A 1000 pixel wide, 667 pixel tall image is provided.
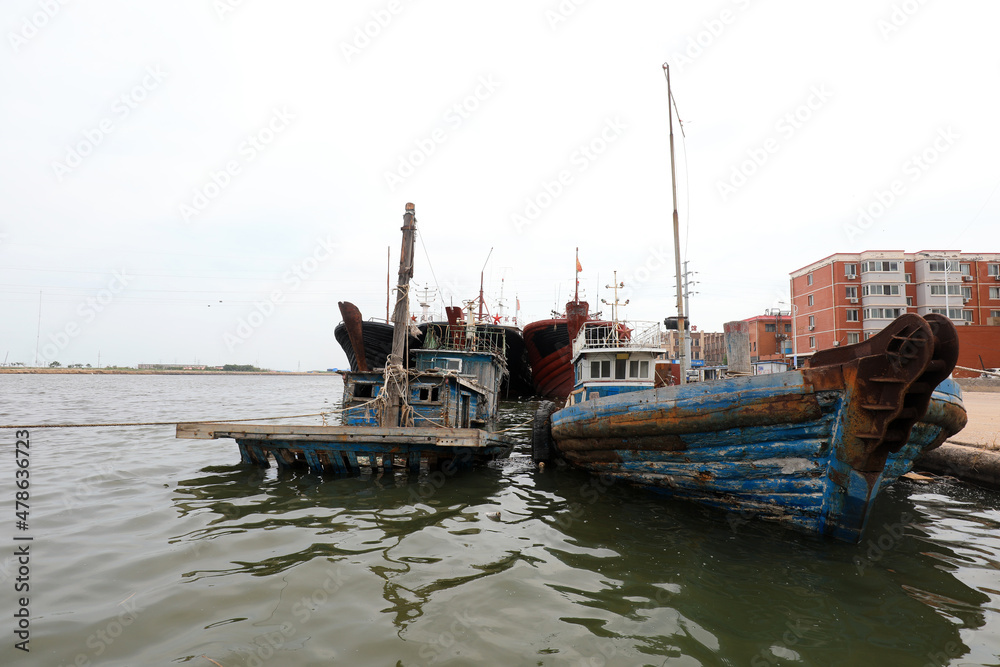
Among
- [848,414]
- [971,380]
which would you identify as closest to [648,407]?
[848,414]

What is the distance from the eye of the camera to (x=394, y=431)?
9.43 metres

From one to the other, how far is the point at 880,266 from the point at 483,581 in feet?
179

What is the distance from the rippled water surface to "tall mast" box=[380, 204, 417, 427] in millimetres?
2294

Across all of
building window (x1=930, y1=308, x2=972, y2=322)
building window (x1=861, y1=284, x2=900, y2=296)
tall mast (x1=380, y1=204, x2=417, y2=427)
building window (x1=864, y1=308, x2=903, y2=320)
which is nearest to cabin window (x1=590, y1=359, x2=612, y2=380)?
tall mast (x1=380, y1=204, x2=417, y2=427)

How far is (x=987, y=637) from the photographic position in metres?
4.18

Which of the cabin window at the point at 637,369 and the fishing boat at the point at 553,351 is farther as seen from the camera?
the fishing boat at the point at 553,351

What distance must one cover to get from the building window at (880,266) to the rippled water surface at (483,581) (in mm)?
44891

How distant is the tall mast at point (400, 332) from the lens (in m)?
10.6

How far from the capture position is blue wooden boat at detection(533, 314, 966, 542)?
17.9 feet

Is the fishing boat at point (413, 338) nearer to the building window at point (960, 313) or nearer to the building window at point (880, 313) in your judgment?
the building window at point (880, 313)

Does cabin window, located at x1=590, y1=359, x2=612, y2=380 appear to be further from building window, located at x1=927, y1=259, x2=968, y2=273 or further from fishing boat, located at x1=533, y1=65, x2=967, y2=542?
building window, located at x1=927, y1=259, x2=968, y2=273

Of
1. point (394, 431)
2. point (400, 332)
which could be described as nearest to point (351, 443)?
point (394, 431)

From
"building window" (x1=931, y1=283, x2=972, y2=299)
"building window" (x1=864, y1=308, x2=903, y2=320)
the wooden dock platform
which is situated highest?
"building window" (x1=931, y1=283, x2=972, y2=299)

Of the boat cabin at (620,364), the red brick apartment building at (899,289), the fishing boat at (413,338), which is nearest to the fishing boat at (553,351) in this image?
the fishing boat at (413,338)
